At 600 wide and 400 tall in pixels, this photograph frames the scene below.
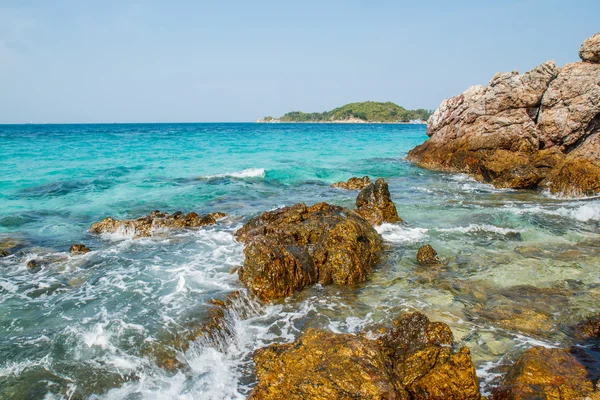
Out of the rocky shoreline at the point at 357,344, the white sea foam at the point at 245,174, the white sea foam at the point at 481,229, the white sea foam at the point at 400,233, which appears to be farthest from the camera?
the white sea foam at the point at 245,174

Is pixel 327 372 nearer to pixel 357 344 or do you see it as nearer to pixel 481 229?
pixel 357 344

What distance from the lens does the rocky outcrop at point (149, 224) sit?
13438 mm

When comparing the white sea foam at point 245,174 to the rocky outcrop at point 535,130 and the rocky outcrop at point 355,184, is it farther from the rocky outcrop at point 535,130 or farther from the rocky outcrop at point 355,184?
the rocky outcrop at point 535,130

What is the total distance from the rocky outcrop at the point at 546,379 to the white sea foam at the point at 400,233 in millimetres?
6745

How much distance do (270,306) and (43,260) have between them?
6.85 m

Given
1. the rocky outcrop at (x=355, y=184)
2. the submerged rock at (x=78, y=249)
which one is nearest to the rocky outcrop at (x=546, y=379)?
the submerged rock at (x=78, y=249)

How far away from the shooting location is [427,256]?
34.7 ft

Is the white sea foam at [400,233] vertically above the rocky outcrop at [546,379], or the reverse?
the rocky outcrop at [546,379]

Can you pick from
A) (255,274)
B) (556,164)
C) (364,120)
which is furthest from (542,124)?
(364,120)

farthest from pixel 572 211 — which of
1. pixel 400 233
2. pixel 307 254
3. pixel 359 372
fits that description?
pixel 359 372

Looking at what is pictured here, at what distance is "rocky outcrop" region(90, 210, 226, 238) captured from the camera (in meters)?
13.4

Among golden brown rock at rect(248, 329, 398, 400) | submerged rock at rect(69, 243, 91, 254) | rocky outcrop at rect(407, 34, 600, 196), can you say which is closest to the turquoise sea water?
submerged rock at rect(69, 243, 91, 254)

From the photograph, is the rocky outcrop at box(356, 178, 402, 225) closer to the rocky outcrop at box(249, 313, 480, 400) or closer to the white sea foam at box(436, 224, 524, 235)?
the white sea foam at box(436, 224, 524, 235)

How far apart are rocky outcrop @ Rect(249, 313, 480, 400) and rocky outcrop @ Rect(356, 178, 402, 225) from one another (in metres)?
8.06
